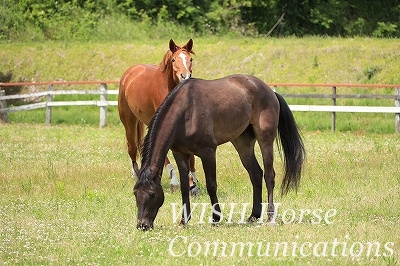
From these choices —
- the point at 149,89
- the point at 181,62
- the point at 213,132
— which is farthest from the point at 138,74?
the point at 213,132

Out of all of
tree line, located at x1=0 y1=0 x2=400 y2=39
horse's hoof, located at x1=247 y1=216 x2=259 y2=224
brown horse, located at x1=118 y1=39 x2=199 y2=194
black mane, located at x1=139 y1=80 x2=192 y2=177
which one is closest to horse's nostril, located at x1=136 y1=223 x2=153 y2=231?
black mane, located at x1=139 y1=80 x2=192 y2=177

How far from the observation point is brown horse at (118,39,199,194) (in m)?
11.7

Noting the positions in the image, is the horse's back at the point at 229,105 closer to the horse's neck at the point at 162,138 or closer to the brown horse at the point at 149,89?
the horse's neck at the point at 162,138

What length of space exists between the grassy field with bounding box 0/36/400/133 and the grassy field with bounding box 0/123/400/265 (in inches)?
340

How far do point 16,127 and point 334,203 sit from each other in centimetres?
1345

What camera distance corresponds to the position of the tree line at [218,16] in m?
34.1

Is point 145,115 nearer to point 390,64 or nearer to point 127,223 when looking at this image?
point 127,223

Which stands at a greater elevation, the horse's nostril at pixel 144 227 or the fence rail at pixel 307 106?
the horse's nostril at pixel 144 227

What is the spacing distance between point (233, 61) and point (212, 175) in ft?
65.0

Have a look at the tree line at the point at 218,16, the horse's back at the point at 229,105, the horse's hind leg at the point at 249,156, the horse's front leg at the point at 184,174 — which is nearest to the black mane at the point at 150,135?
the horse's back at the point at 229,105

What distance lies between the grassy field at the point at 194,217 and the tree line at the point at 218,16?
1762 cm

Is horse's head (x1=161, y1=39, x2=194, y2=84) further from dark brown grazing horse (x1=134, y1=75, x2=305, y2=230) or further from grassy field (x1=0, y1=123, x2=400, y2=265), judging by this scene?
grassy field (x1=0, y1=123, x2=400, y2=265)

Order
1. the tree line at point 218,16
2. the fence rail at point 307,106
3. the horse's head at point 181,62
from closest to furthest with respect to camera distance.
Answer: the horse's head at point 181,62
the fence rail at point 307,106
the tree line at point 218,16

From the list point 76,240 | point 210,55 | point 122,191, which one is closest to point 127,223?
point 76,240
